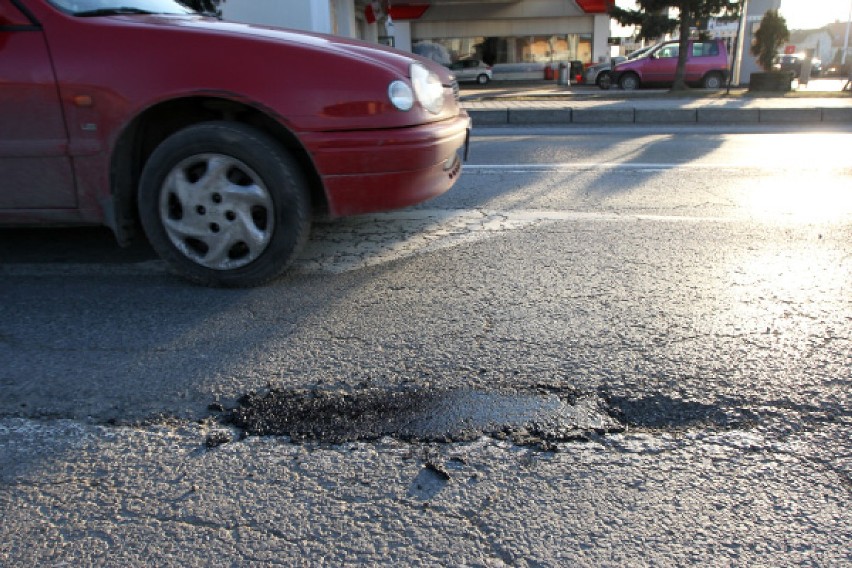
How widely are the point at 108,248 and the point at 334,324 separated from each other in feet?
5.96

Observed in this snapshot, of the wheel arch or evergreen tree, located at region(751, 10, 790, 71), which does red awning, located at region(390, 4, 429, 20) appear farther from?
the wheel arch

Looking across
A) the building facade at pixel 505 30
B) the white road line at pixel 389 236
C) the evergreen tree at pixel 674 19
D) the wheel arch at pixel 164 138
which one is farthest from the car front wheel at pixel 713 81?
the wheel arch at pixel 164 138

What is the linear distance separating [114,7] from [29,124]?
0.73 m

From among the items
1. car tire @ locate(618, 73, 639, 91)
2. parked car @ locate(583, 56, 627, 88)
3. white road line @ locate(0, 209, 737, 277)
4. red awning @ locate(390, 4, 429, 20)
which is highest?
red awning @ locate(390, 4, 429, 20)

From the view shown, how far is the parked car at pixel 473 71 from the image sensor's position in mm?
31297

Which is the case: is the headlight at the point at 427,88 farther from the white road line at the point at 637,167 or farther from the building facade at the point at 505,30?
the building facade at the point at 505,30

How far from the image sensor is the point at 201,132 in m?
2.97

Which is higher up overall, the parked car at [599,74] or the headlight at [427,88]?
the parked car at [599,74]

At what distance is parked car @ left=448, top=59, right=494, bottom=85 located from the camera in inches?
1232

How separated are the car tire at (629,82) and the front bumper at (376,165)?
21.1 metres

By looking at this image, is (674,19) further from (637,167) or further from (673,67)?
(637,167)

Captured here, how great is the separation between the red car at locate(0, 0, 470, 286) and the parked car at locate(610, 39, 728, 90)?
2115 centimetres

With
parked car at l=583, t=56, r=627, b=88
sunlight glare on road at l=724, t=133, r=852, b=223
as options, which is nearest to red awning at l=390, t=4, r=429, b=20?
parked car at l=583, t=56, r=627, b=88

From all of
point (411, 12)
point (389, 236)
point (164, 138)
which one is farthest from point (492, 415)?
point (411, 12)
